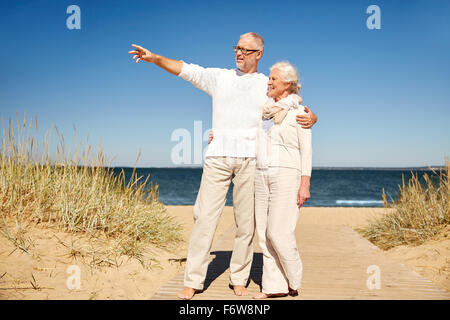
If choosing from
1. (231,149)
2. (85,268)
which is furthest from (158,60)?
(85,268)

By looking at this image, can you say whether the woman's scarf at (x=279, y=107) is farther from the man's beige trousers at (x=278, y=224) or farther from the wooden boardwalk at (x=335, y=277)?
the wooden boardwalk at (x=335, y=277)

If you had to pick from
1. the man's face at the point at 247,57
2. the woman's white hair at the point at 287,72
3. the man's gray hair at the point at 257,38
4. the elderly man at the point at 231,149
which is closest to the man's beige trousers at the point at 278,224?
the elderly man at the point at 231,149

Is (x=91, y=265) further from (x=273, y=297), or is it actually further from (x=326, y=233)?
(x=326, y=233)

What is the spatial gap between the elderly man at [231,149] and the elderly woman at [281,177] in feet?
0.39

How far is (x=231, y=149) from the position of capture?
301 centimetres

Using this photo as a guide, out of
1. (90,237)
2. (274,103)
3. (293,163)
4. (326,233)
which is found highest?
(274,103)

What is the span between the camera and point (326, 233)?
22.0 feet

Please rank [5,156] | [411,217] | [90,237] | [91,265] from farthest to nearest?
[411,217] → [5,156] → [90,237] → [91,265]

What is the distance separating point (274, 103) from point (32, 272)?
2.81 metres

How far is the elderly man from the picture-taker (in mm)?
3014

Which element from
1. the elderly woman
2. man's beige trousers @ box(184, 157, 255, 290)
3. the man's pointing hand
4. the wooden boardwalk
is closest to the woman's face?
the elderly woman

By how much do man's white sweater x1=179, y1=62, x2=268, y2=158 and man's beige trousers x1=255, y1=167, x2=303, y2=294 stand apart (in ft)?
0.94

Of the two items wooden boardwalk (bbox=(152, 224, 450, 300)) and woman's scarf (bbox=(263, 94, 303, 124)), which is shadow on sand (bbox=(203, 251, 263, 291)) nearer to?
wooden boardwalk (bbox=(152, 224, 450, 300))
